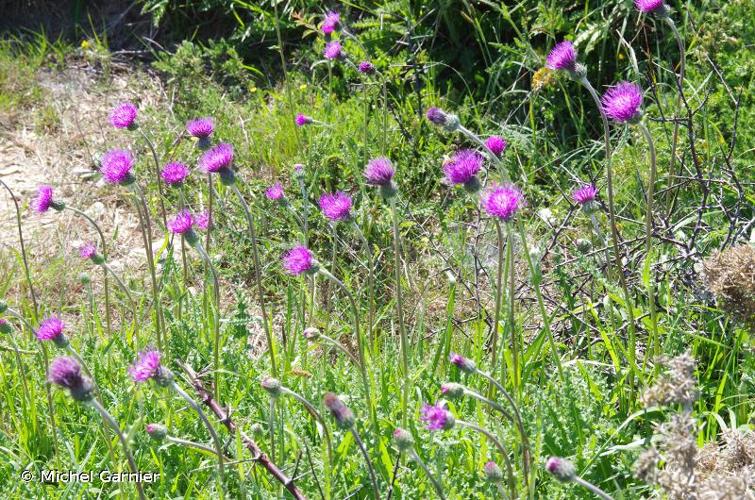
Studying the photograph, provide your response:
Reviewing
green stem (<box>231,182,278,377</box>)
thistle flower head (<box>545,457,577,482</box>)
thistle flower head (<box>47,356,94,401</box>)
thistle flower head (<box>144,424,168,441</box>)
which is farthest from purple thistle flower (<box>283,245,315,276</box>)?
thistle flower head (<box>545,457,577,482</box>)

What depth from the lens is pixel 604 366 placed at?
2373 mm

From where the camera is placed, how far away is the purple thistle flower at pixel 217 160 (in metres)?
2.08

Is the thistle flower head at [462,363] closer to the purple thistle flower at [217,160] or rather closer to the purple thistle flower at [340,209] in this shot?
the purple thistle flower at [340,209]

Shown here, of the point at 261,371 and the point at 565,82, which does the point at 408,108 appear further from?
the point at 261,371

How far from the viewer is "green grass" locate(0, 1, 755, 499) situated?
6.88 feet

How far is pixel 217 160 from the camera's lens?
6.84 ft

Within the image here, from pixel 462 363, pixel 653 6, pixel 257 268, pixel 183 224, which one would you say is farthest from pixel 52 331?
pixel 653 6

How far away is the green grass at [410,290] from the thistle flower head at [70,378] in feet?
0.35

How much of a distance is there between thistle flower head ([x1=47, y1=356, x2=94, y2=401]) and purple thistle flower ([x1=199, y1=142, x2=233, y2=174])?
697 mm

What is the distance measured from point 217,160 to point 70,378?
735 millimetres

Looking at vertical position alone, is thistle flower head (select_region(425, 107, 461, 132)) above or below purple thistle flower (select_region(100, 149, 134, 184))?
above

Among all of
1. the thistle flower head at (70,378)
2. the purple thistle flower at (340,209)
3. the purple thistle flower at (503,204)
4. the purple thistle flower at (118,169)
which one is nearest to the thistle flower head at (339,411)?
the thistle flower head at (70,378)

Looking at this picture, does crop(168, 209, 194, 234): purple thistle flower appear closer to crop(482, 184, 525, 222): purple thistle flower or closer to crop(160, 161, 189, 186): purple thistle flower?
crop(160, 161, 189, 186): purple thistle flower

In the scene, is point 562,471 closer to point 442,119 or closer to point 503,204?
point 503,204
